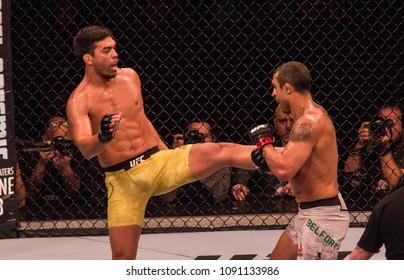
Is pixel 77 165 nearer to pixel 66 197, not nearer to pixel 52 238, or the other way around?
pixel 66 197

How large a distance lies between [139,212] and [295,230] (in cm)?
77

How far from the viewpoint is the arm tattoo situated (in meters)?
3.34

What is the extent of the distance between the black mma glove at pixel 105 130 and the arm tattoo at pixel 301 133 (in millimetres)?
792

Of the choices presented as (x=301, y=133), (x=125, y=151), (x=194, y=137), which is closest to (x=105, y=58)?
(x=125, y=151)

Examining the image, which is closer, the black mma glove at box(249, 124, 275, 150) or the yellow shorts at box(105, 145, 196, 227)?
the black mma glove at box(249, 124, 275, 150)

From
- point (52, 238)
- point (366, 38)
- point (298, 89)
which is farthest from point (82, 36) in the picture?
point (366, 38)

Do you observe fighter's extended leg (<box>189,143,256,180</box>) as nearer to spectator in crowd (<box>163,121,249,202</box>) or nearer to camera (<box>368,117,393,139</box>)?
spectator in crowd (<box>163,121,249,202</box>)

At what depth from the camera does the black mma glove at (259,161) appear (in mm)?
3480

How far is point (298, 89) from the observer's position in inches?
135

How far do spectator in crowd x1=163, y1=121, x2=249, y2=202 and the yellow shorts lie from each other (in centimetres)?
141

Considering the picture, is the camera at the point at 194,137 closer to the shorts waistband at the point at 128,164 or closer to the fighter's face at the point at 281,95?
the shorts waistband at the point at 128,164

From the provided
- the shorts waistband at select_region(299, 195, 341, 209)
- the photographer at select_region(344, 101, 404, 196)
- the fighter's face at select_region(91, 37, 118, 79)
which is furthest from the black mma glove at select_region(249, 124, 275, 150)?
the photographer at select_region(344, 101, 404, 196)

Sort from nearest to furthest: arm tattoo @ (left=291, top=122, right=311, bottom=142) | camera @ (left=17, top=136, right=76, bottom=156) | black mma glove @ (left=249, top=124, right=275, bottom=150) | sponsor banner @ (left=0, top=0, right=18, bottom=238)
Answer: arm tattoo @ (left=291, top=122, right=311, bottom=142) → black mma glove @ (left=249, top=124, right=275, bottom=150) → sponsor banner @ (left=0, top=0, right=18, bottom=238) → camera @ (left=17, top=136, right=76, bottom=156)

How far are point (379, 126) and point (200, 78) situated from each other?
1303 millimetres
